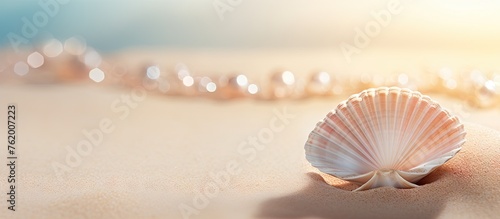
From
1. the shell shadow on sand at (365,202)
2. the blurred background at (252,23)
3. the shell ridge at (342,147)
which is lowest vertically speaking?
the shell shadow on sand at (365,202)

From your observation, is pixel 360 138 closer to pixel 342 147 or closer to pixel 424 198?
pixel 342 147

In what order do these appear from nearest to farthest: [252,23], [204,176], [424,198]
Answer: [424,198]
[204,176]
[252,23]

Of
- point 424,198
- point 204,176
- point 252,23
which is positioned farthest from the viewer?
point 252,23

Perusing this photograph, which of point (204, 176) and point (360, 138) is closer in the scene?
point (360, 138)

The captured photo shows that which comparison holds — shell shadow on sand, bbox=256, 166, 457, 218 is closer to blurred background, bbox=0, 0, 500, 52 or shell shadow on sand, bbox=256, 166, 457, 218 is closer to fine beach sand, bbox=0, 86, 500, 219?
fine beach sand, bbox=0, 86, 500, 219

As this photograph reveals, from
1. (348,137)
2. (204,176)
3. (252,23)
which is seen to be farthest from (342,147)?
(252,23)

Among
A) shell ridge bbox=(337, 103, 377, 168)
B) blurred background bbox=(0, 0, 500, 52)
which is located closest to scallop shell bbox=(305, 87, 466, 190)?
shell ridge bbox=(337, 103, 377, 168)

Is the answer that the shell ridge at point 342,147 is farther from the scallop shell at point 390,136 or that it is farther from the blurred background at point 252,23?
the blurred background at point 252,23

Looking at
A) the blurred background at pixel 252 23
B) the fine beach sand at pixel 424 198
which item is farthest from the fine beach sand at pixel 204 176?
the blurred background at pixel 252 23
